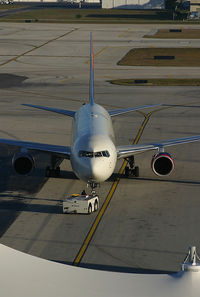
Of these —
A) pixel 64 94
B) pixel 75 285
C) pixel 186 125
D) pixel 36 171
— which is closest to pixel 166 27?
pixel 64 94

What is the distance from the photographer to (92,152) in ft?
94.1

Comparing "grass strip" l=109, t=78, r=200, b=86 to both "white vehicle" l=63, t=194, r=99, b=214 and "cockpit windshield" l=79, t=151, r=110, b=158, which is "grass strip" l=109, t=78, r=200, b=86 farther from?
"white vehicle" l=63, t=194, r=99, b=214

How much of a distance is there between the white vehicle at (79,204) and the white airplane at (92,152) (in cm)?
100

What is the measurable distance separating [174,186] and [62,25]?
112761 millimetres

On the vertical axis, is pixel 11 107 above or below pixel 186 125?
above

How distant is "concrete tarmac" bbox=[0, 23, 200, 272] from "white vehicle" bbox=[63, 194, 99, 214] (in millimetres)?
346

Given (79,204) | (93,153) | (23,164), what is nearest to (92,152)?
(93,153)

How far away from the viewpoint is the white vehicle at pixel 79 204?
2816 centimetres

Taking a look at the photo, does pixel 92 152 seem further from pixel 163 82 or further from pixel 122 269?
pixel 163 82

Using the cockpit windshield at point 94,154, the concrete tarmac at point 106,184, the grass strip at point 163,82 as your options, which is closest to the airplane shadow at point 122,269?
the concrete tarmac at point 106,184

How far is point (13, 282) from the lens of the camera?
37.4 feet

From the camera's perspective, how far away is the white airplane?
2862cm

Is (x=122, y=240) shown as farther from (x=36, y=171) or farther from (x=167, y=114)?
(x=167, y=114)

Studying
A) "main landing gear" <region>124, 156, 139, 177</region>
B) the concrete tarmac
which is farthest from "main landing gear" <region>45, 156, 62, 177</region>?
"main landing gear" <region>124, 156, 139, 177</region>
